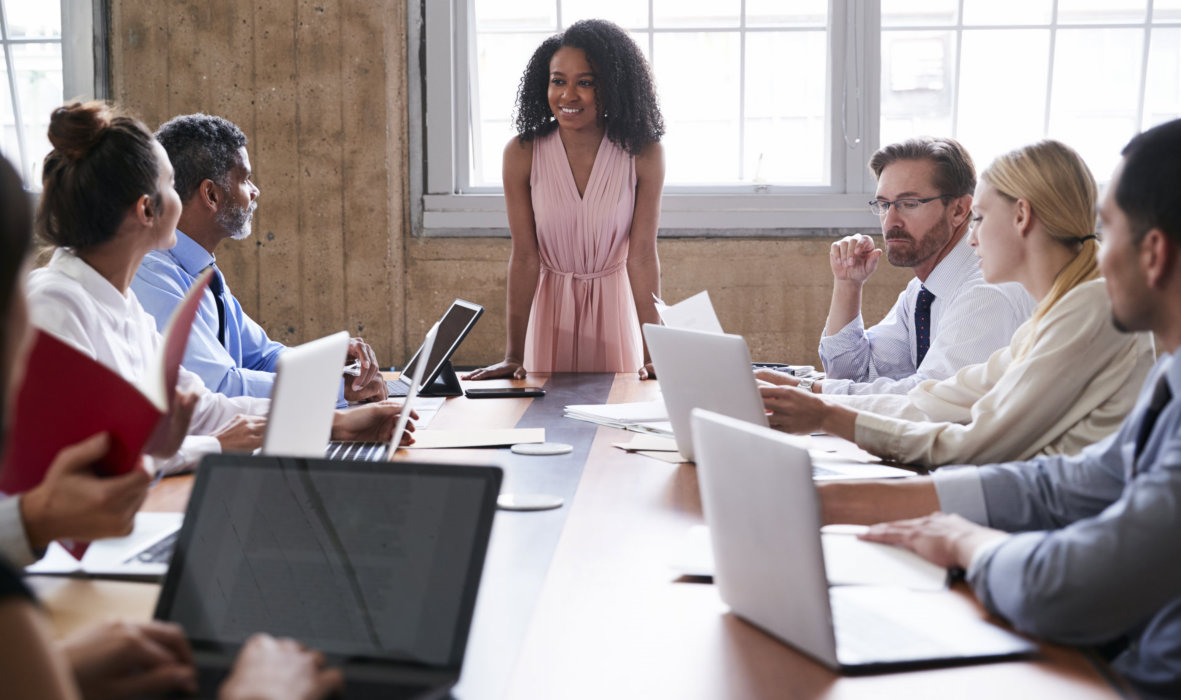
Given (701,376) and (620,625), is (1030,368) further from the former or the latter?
(620,625)

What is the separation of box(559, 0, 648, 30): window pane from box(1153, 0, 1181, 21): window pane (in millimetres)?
1991

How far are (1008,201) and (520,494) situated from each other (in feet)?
3.35

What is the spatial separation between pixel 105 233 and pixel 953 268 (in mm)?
1922

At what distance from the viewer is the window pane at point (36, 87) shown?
4.23 metres

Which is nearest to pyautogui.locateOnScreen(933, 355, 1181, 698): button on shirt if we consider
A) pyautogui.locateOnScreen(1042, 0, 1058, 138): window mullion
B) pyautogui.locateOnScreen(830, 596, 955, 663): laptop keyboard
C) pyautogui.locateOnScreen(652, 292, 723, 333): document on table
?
pyautogui.locateOnScreen(830, 596, 955, 663): laptop keyboard

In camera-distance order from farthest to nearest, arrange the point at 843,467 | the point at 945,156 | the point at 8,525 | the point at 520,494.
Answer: the point at 945,156, the point at 843,467, the point at 520,494, the point at 8,525

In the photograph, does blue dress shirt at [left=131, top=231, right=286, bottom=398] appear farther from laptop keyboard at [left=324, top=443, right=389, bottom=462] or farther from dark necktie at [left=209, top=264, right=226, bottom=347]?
laptop keyboard at [left=324, top=443, right=389, bottom=462]

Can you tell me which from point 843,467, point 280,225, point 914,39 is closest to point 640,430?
point 843,467

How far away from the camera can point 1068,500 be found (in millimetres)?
1333

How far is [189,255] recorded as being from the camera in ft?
8.09

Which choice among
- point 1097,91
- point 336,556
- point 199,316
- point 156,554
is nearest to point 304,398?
point 156,554

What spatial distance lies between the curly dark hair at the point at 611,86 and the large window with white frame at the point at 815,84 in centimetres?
90

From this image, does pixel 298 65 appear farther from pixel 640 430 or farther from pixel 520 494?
pixel 520 494

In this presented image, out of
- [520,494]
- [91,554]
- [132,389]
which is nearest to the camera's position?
[132,389]
